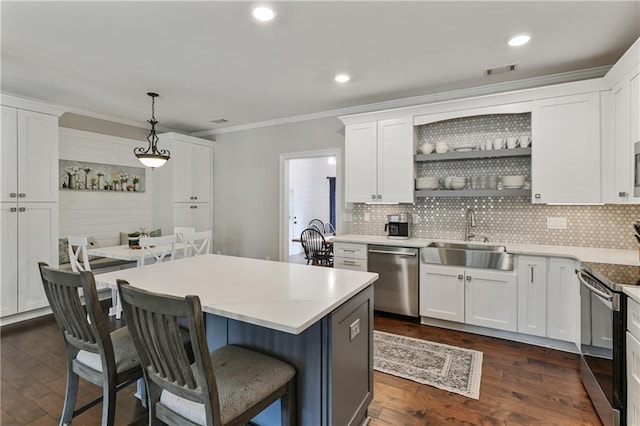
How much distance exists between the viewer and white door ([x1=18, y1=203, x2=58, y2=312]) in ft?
11.7

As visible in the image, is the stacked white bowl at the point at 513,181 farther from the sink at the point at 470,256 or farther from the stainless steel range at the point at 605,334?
the stainless steel range at the point at 605,334

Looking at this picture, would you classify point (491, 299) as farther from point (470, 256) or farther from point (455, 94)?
point (455, 94)

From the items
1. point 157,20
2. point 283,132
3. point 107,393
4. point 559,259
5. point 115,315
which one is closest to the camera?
point 107,393

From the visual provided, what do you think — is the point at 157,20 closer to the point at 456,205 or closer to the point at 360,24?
the point at 360,24

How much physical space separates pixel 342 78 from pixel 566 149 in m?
2.28

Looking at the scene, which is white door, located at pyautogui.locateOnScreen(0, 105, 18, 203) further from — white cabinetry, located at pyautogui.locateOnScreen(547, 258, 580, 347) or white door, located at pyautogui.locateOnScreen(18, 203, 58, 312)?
white cabinetry, located at pyautogui.locateOnScreen(547, 258, 580, 347)

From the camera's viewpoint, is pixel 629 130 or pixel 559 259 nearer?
pixel 629 130

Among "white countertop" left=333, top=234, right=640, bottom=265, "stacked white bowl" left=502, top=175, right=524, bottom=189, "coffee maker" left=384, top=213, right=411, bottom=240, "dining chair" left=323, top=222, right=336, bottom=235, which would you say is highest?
"stacked white bowl" left=502, top=175, right=524, bottom=189

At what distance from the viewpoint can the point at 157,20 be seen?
7.53ft

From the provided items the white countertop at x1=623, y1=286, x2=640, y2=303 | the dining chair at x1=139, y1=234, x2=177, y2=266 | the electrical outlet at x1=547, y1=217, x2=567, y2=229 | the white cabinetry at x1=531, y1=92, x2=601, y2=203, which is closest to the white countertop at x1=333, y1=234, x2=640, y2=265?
the electrical outlet at x1=547, y1=217, x2=567, y2=229

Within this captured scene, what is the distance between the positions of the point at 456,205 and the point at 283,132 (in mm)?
2816

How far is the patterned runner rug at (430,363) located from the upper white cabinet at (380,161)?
63.6 inches

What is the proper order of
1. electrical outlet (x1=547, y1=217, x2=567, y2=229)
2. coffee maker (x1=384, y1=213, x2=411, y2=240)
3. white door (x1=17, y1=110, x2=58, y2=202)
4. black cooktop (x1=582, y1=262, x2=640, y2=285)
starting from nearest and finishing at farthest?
black cooktop (x1=582, y1=262, x2=640, y2=285) < electrical outlet (x1=547, y1=217, x2=567, y2=229) < white door (x1=17, y1=110, x2=58, y2=202) < coffee maker (x1=384, y1=213, x2=411, y2=240)

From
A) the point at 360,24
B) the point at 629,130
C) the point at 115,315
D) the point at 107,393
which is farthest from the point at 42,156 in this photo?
the point at 629,130
